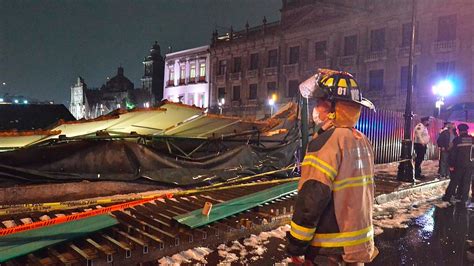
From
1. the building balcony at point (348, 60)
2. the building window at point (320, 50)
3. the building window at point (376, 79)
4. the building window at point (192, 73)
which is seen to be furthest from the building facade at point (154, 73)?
the building window at point (376, 79)

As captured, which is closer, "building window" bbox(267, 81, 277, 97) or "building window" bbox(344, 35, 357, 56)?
"building window" bbox(344, 35, 357, 56)

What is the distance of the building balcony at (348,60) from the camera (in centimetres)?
3527

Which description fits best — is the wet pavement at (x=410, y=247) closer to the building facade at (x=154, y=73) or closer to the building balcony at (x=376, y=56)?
the building balcony at (x=376, y=56)

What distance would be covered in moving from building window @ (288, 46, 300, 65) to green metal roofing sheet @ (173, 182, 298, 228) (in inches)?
1349

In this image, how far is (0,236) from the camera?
449 cm

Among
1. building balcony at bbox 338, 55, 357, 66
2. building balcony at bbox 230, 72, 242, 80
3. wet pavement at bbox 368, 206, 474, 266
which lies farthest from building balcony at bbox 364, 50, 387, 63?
wet pavement at bbox 368, 206, 474, 266

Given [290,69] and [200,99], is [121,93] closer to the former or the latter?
[200,99]

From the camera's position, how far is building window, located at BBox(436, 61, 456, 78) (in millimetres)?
29109

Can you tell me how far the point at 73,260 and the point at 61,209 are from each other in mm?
2394

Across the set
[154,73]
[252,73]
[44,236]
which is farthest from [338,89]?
[154,73]

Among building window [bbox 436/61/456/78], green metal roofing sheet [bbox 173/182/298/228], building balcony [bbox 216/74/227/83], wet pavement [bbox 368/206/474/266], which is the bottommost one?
wet pavement [bbox 368/206/474/266]

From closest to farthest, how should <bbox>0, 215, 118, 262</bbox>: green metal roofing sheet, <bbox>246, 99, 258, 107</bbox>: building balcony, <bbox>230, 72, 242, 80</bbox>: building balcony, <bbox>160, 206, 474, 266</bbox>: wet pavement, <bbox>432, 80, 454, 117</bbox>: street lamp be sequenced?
<bbox>0, 215, 118, 262</bbox>: green metal roofing sheet < <bbox>160, 206, 474, 266</bbox>: wet pavement < <bbox>432, 80, 454, 117</bbox>: street lamp < <bbox>246, 99, 258, 107</bbox>: building balcony < <bbox>230, 72, 242, 80</bbox>: building balcony

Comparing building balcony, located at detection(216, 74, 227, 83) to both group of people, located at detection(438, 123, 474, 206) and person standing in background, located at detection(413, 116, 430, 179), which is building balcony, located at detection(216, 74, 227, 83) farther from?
group of people, located at detection(438, 123, 474, 206)

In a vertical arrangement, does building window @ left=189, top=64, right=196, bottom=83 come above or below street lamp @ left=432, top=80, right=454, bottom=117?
above
